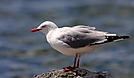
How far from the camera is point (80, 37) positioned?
383 inches

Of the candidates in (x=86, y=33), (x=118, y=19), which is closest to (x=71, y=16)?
(x=118, y=19)

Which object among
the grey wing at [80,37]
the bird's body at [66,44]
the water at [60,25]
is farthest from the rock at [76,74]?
the water at [60,25]

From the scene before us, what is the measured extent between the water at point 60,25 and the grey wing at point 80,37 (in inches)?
516

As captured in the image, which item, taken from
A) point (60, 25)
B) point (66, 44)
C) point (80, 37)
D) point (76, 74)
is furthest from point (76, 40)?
point (60, 25)

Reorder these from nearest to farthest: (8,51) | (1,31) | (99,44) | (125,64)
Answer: (99,44) < (125,64) < (8,51) < (1,31)

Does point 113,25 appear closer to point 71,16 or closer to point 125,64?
point 71,16

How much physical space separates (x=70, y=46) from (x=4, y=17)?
23093 mm

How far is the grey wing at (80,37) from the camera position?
9562mm

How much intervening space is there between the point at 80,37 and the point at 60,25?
1890 centimetres

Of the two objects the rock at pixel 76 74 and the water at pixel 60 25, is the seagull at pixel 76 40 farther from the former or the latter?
the water at pixel 60 25

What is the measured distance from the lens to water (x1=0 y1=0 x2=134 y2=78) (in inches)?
933

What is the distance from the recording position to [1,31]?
28.6 m

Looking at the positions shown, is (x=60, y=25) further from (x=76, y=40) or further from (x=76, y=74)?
(x=76, y=74)

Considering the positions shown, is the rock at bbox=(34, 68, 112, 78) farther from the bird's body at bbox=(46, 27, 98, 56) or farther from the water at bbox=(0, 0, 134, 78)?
the water at bbox=(0, 0, 134, 78)
